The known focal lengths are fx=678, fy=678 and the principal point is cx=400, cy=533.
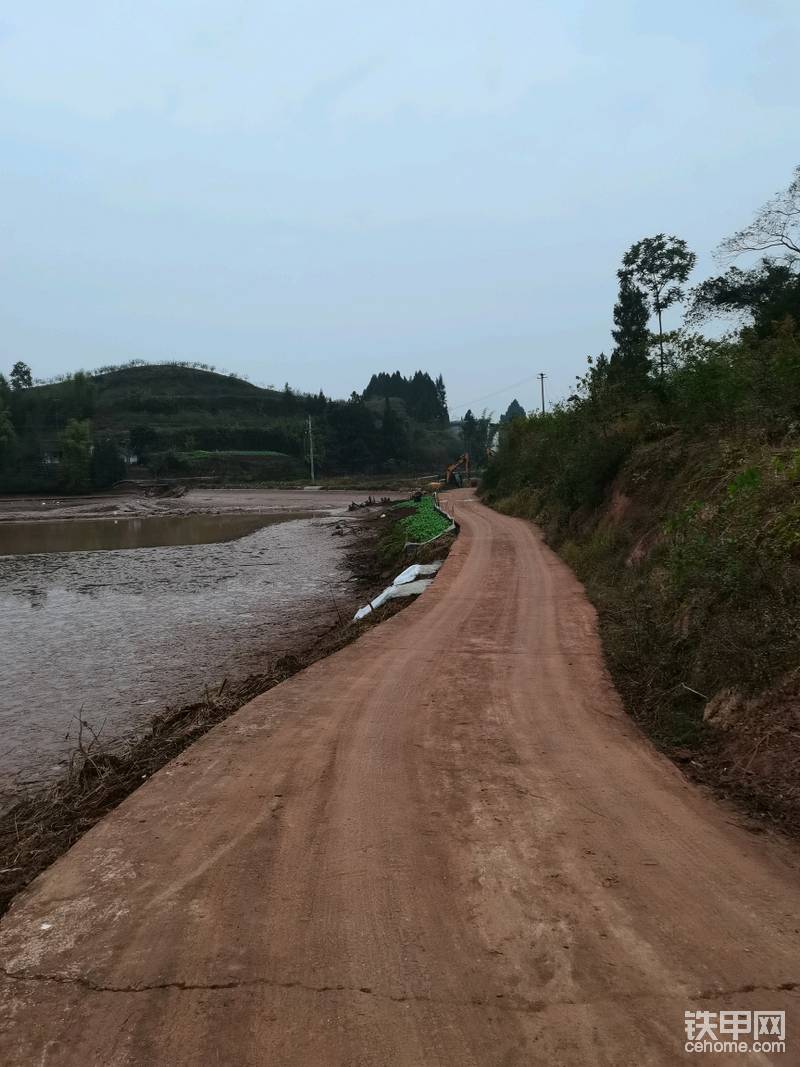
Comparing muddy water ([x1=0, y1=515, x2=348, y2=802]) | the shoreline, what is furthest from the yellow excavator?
the shoreline

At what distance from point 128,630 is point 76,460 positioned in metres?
79.8

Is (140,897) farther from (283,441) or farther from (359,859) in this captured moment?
(283,441)

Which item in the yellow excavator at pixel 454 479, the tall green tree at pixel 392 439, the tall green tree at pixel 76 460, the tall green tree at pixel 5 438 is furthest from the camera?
the tall green tree at pixel 392 439

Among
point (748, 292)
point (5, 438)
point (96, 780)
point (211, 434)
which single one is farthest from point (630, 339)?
point (211, 434)

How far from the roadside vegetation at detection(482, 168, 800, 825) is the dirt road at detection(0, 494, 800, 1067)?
84cm

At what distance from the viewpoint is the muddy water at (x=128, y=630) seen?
10.3 metres

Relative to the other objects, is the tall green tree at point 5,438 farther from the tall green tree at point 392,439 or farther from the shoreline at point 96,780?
the shoreline at point 96,780

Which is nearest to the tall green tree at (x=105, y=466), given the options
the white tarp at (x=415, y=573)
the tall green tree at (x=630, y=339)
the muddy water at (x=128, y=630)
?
the muddy water at (x=128, y=630)

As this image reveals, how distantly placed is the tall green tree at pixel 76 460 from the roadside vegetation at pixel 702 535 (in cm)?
7355

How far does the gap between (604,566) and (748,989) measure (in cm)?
1319

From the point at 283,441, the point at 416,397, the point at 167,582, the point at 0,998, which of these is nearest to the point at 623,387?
the point at 167,582

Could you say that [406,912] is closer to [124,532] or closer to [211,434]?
[124,532]

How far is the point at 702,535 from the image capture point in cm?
923

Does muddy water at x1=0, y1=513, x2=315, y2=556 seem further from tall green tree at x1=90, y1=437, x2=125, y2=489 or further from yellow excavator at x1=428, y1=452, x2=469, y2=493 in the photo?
tall green tree at x1=90, y1=437, x2=125, y2=489
